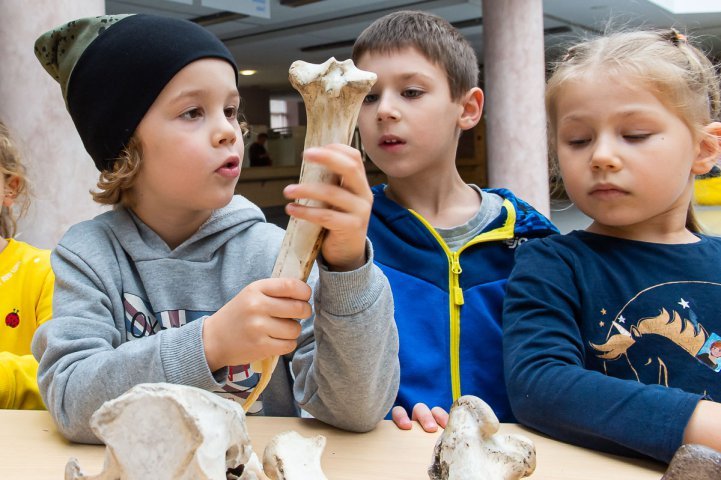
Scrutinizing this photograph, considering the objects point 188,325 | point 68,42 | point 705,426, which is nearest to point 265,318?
point 188,325

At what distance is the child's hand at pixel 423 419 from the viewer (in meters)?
0.92

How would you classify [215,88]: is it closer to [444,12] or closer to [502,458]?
[502,458]

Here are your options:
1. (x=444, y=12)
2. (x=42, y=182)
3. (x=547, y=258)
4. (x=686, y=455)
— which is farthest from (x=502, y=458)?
(x=444, y=12)

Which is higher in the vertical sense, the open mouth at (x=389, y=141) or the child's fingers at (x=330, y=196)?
the open mouth at (x=389, y=141)

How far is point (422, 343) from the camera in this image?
1.24 metres

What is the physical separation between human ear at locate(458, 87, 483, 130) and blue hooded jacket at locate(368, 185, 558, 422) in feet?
0.80

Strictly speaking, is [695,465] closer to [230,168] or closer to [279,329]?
[279,329]

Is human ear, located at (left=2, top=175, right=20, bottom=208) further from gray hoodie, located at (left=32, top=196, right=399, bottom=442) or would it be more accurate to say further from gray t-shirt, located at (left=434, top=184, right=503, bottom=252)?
gray t-shirt, located at (left=434, top=184, right=503, bottom=252)

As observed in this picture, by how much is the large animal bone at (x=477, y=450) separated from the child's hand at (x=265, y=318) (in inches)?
7.3

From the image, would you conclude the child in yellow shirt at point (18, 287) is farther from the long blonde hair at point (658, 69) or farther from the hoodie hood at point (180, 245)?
the long blonde hair at point (658, 69)

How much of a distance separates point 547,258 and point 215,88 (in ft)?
1.70

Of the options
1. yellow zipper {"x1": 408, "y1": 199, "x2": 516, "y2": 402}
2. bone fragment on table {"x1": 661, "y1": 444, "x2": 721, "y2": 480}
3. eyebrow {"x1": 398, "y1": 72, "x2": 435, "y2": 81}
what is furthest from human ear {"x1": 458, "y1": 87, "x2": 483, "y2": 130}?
bone fragment on table {"x1": 661, "y1": 444, "x2": 721, "y2": 480}

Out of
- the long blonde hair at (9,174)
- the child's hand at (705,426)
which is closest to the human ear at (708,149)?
the child's hand at (705,426)

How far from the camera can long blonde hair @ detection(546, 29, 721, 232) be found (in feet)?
3.28
